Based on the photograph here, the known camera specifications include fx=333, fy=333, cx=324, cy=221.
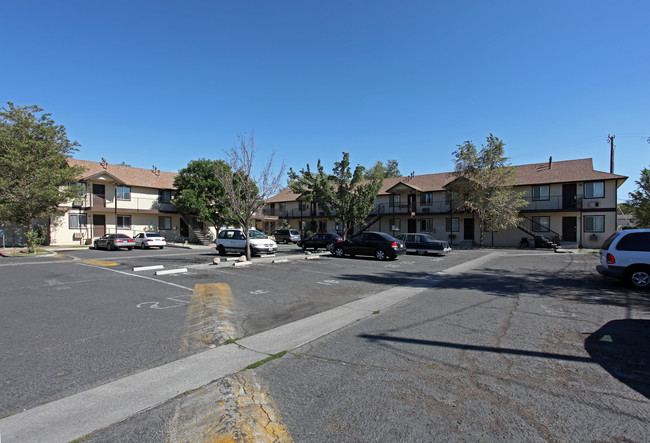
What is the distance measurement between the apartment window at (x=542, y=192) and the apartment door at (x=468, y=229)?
5.96m

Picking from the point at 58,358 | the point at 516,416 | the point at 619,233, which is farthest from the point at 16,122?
the point at 619,233

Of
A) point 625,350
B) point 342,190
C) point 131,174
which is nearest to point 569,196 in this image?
point 342,190

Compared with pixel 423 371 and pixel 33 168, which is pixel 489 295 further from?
pixel 33 168

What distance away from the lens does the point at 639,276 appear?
31.2ft

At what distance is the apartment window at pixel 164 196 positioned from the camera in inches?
1401

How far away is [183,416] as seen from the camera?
10.3 ft

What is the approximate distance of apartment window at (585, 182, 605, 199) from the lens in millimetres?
28406

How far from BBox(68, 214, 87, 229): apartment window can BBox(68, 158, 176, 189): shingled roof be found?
151 inches

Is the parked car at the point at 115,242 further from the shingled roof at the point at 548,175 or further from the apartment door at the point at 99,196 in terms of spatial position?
the shingled roof at the point at 548,175

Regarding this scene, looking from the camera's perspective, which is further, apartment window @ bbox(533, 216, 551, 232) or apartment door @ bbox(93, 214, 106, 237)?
apartment door @ bbox(93, 214, 106, 237)

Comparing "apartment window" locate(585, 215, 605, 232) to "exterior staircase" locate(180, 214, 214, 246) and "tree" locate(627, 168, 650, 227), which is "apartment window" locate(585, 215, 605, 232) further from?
"exterior staircase" locate(180, 214, 214, 246)

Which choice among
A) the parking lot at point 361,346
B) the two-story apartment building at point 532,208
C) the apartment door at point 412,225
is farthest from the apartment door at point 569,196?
the parking lot at point 361,346

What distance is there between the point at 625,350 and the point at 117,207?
3669 cm

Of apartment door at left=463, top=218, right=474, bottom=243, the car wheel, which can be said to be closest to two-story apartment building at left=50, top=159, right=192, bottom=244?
apartment door at left=463, top=218, right=474, bottom=243
